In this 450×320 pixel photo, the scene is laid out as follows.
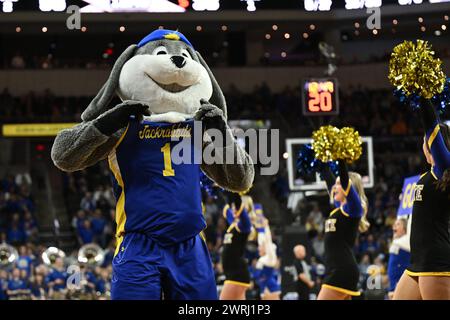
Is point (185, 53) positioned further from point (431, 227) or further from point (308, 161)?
point (308, 161)

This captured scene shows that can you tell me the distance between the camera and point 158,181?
461cm

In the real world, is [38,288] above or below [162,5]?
below

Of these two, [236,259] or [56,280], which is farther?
[56,280]

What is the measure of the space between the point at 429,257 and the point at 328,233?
94.2 inches

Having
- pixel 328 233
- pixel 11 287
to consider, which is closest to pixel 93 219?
pixel 11 287

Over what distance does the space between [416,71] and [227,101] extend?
1688 centimetres

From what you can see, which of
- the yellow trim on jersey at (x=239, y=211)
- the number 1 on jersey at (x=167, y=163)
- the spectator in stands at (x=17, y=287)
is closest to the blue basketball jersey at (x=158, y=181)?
the number 1 on jersey at (x=167, y=163)

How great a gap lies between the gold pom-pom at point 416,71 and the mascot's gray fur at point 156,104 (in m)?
1.29

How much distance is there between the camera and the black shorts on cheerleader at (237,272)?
10.7 meters

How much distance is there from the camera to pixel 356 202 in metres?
7.95

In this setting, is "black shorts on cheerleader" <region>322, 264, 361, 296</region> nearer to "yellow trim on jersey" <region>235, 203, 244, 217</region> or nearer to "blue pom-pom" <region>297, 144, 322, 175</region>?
"blue pom-pom" <region>297, 144, 322, 175</region>

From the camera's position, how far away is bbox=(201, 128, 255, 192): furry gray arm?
4.77m

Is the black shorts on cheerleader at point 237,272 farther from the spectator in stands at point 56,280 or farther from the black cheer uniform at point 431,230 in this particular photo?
the black cheer uniform at point 431,230

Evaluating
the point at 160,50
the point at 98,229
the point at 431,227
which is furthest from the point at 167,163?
the point at 98,229
